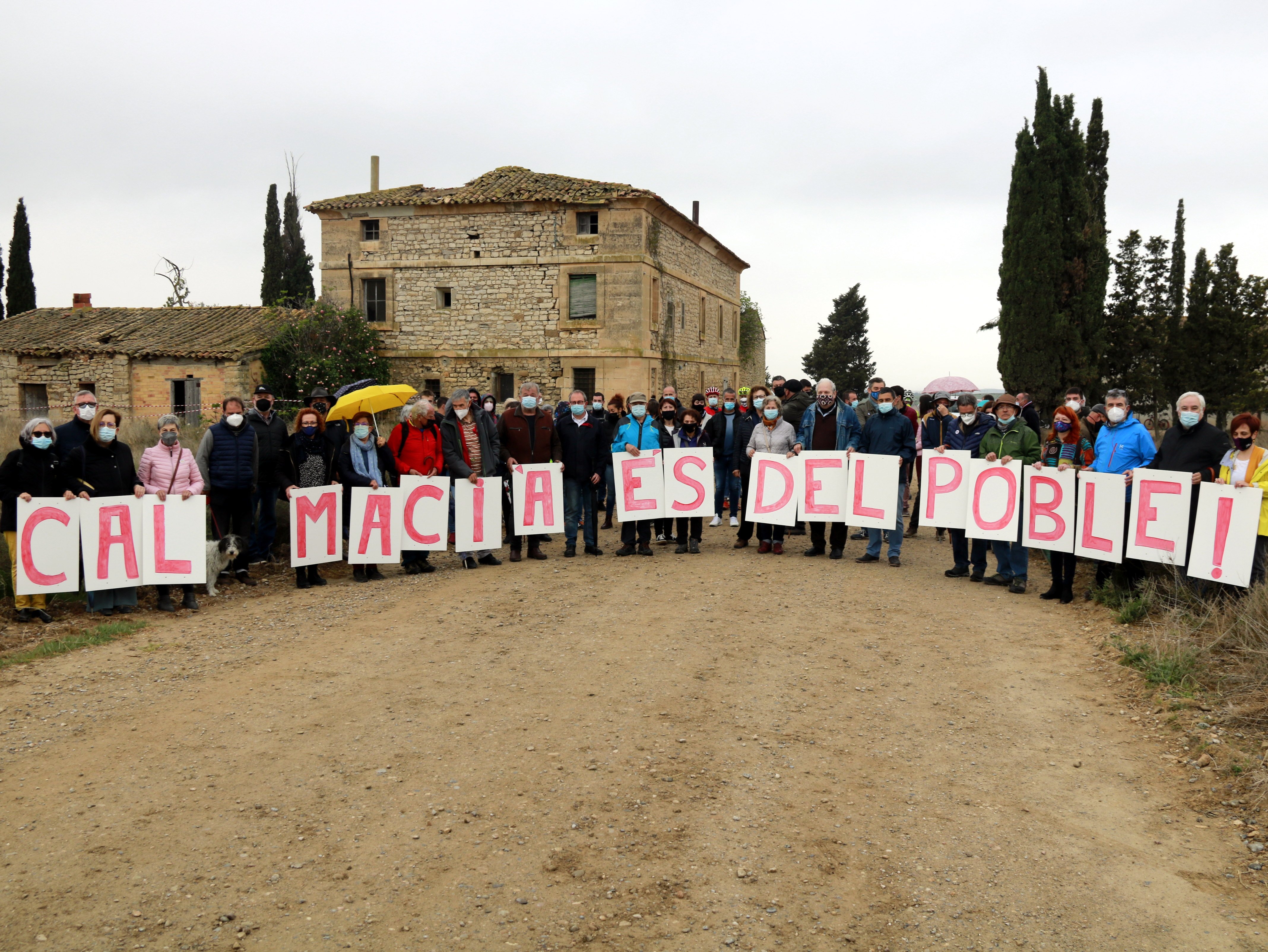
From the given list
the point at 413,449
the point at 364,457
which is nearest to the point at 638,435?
the point at 413,449

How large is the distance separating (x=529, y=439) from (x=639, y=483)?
59.3 inches

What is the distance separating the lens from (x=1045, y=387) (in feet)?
99.8

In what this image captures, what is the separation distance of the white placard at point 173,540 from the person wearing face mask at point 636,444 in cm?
479

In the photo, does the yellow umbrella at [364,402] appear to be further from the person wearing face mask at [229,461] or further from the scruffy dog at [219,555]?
the scruffy dog at [219,555]

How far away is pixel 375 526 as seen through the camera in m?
11.0

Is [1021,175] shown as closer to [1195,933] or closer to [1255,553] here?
[1255,553]

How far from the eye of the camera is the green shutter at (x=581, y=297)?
31.7 metres

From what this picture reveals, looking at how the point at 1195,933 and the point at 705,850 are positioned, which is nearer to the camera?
the point at 1195,933

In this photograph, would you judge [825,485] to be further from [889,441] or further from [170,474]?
[170,474]

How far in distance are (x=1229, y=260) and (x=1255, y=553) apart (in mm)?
29008

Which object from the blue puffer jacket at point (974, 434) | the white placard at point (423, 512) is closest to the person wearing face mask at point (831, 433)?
the blue puffer jacket at point (974, 434)

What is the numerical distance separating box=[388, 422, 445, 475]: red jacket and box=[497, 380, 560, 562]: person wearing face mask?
99cm

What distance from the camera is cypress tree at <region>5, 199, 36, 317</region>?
140ft

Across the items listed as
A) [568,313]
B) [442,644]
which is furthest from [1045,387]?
[442,644]
